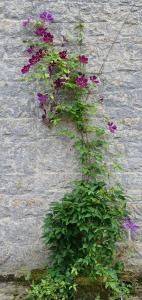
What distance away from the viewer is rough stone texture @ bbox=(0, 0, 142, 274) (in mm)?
3760

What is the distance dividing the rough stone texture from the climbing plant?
0.28ft

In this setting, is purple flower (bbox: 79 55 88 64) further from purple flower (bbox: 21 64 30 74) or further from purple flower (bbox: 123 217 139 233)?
purple flower (bbox: 123 217 139 233)

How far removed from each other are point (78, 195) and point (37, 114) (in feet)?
2.60

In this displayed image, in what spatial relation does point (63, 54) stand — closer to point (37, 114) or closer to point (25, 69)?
point (25, 69)

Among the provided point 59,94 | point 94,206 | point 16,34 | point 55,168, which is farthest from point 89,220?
point 16,34

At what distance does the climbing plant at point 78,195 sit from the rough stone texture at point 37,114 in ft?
0.28

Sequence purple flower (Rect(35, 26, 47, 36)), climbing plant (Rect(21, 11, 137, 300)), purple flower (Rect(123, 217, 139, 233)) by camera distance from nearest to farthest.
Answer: climbing plant (Rect(21, 11, 137, 300))
purple flower (Rect(123, 217, 139, 233))
purple flower (Rect(35, 26, 47, 36))

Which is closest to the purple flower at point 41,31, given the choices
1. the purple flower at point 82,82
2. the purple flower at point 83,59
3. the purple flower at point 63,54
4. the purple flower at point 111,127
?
the purple flower at point 63,54

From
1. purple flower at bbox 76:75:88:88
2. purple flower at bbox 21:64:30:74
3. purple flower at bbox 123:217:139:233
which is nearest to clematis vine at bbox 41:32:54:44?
purple flower at bbox 21:64:30:74

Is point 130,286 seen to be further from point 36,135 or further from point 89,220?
point 36,135

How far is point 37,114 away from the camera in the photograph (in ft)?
12.4

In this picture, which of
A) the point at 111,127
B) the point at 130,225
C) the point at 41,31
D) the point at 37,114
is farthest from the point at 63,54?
the point at 130,225

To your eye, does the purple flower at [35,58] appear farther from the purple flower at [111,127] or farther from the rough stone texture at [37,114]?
the purple flower at [111,127]

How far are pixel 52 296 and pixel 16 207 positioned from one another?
852 millimetres
